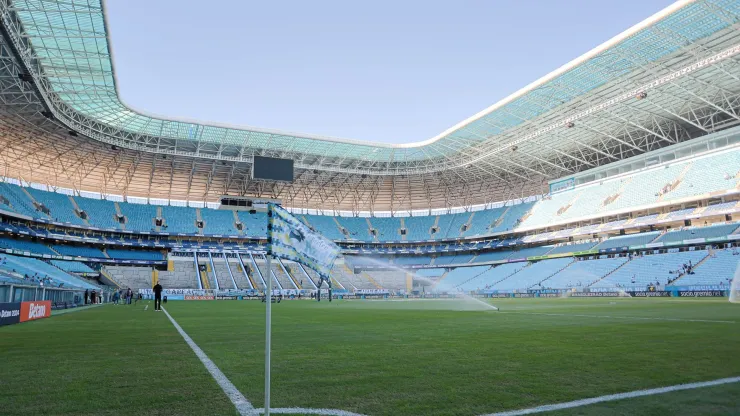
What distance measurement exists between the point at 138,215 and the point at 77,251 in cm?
995

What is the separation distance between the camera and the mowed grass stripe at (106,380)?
5031mm

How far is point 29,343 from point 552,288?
52502 mm

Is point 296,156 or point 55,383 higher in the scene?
point 296,156

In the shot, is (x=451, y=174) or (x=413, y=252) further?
(x=413, y=252)

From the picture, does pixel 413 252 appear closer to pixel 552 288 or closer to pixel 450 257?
pixel 450 257

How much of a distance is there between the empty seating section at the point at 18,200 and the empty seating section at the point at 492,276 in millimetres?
56489

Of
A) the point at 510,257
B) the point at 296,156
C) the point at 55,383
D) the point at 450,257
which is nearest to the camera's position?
the point at 55,383

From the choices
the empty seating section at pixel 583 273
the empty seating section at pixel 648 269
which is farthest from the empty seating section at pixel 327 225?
the empty seating section at pixel 648 269

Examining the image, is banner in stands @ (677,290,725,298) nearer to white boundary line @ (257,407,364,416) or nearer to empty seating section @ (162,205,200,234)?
white boundary line @ (257,407,364,416)

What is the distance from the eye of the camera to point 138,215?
7406 centimetres

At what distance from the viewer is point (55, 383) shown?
6387 mm

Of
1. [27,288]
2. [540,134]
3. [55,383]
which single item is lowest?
[55,383]

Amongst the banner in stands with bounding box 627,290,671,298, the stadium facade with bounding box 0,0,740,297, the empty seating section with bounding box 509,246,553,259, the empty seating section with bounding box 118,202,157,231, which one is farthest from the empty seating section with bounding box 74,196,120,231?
the banner in stands with bounding box 627,290,671,298

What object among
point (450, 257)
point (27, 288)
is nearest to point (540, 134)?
point (450, 257)
